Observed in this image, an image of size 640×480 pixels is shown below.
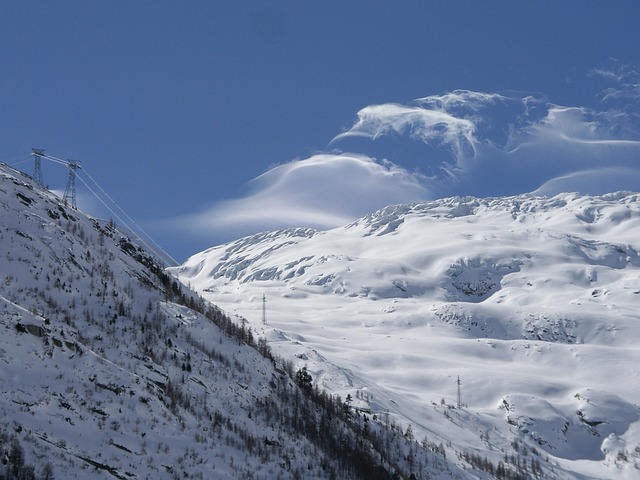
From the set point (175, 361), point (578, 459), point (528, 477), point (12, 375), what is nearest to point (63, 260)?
point (175, 361)

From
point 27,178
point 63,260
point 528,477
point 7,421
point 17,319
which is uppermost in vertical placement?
point 27,178

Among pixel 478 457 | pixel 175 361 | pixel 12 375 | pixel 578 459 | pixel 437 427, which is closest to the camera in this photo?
pixel 12 375

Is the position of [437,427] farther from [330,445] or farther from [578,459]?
[330,445]

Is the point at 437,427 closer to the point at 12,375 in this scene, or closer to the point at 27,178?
the point at 27,178

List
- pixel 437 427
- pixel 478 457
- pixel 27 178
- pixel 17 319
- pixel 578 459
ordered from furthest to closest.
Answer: pixel 578 459 < pixel 437 427 < pixel 478 457 < pixel 27 178 < pixel 17 319

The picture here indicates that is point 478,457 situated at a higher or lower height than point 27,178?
lower

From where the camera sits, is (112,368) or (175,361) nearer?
(112,368)

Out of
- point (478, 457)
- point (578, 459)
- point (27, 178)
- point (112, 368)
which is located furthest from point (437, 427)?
point (112, 368)
